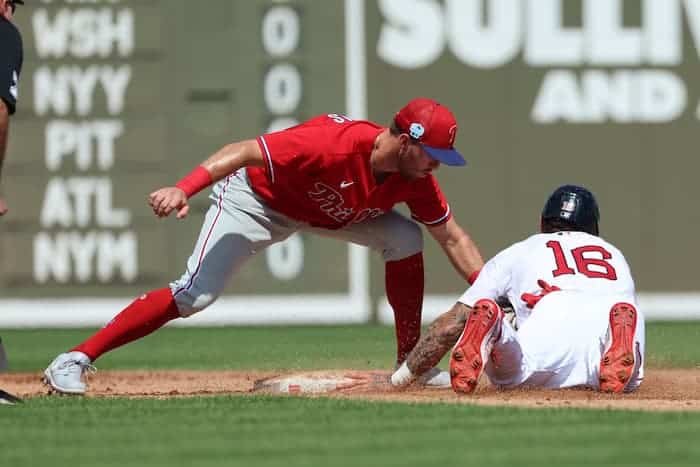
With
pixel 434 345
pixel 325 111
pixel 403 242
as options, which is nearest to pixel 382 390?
pixel 434 345

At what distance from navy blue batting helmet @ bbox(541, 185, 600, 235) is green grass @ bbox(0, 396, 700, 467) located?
122 centimetres

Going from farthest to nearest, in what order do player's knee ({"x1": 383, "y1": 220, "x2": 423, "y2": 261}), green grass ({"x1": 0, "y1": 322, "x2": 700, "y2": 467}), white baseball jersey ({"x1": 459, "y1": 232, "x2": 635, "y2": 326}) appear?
1. player's knee ({"x1": 383, "y1": 220, "x2": 423, "y2": 261})
2. white baseball jersey ({"x1": 459, "y1": 232, "x2": 635, "y2": 326})
3. green grass ({"x1": 0, "y1": 322, "x2": 700, "y2": 467})

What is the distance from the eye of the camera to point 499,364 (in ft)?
18.8

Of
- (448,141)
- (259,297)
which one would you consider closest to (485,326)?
(448,141)

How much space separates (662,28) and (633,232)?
4.79ft

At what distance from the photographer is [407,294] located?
22.1ft

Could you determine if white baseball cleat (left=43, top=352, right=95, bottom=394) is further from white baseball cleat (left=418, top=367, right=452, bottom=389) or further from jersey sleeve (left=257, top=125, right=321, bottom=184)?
white baseball cleat (left=418, top=367, right=452, bottom=389)

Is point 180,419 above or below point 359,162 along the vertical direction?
below

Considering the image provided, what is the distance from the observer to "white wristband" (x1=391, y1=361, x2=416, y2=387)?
20.6 ft

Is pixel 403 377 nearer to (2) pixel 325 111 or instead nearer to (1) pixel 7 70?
(1) pixel 7 70

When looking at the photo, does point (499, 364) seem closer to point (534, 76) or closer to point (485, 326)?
point (485, 326)

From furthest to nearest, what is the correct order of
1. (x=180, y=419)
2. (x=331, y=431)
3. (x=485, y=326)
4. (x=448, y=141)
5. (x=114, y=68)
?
1. (x=114, y=68)
2. (x=448, y=141)
3. (x=485, y=326)
4. (x=180, y=419)
5. (x=331, y=431)

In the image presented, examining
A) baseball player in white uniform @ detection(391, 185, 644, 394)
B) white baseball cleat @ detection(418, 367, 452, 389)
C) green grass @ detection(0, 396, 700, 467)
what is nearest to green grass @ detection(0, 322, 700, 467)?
green grass @ detection(0, 396, 700, 467)

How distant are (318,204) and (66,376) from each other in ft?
4.04
